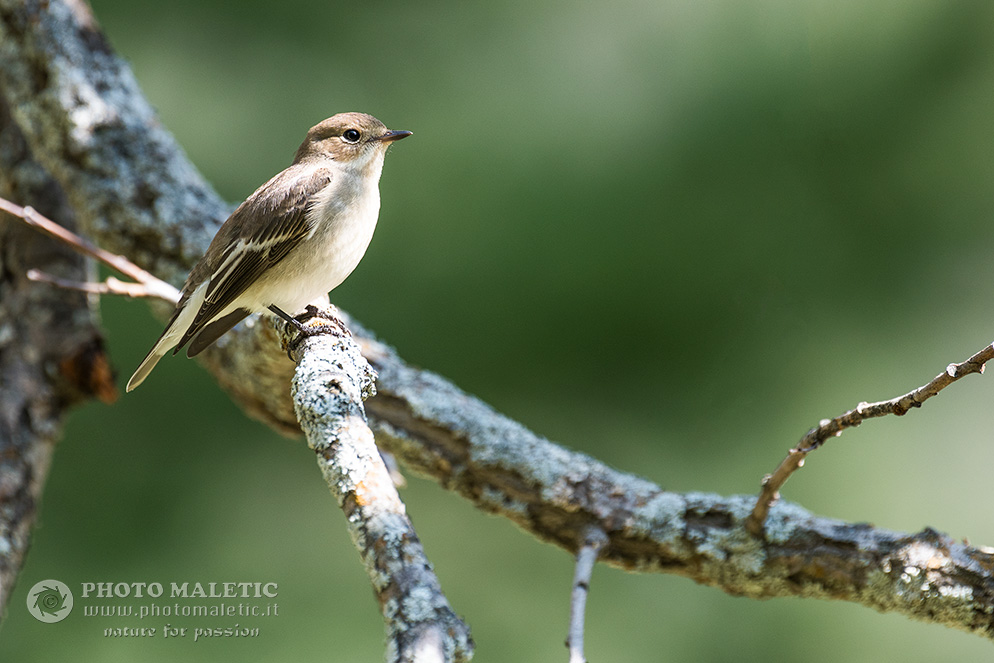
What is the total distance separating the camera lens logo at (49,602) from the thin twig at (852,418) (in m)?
1.62

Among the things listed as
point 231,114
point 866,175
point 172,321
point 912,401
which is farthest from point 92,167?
point 866,175

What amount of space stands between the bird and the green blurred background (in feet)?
2.61

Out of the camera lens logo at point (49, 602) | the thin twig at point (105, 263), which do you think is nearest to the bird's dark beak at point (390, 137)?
the thin twig at point (105, 263)

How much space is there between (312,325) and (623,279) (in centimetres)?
115

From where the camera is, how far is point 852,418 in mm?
1152

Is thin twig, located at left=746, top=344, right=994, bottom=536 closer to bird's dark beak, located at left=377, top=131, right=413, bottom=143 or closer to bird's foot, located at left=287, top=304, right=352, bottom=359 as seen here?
bird's foot, located at left=287, top=304, right=352, bottom=359

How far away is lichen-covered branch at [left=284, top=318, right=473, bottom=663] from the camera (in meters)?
0.93

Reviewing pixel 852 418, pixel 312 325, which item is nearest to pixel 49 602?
pixel 312 325

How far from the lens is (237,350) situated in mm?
1934

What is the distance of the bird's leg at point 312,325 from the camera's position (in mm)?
1679

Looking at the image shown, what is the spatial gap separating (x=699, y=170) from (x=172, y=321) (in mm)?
1623

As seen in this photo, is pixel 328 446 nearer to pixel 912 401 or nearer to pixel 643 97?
pixel 912 401

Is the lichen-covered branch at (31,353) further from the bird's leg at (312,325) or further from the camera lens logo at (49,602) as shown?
the bird's leg at (312,325)

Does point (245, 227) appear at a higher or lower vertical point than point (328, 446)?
higher
